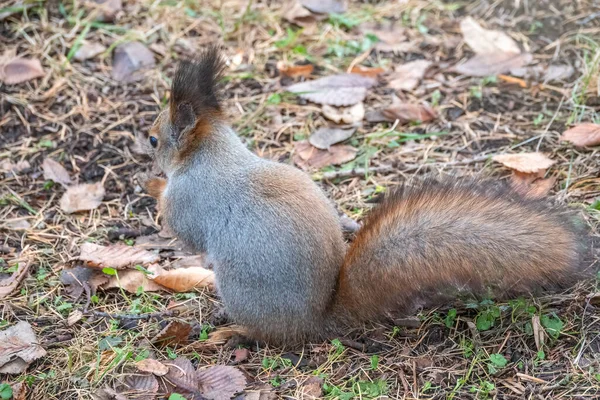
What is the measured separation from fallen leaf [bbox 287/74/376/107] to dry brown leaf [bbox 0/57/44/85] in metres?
1.40

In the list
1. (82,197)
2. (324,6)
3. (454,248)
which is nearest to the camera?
(454,248)

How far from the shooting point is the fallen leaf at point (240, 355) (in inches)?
99.8

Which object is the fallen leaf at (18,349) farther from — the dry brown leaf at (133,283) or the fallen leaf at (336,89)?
the fallen leaf at (336,89)

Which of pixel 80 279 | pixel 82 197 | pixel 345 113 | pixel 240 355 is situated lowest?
pixel 240 355

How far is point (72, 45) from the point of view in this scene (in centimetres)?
419

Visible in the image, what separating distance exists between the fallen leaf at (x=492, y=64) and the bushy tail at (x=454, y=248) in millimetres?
1695

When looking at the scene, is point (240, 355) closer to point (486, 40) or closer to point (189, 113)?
Result: point (189, 113)

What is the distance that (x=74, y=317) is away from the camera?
271 centimetres

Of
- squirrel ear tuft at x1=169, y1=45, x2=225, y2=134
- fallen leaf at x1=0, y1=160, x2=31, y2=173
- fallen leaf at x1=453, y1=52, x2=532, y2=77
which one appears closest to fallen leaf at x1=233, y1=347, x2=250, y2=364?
squirrel ear tuft at x1=169, y1=45, x2=225, y2=134

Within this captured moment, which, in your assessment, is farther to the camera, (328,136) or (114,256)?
(328,136)

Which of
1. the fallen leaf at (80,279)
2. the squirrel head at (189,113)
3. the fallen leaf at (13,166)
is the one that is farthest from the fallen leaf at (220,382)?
the fallen leaf at (13,166)

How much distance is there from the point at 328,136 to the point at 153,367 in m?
1.61

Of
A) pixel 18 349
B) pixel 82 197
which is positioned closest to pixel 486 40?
pixel 82 197

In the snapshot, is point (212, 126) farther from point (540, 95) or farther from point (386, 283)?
point (540, 95)
